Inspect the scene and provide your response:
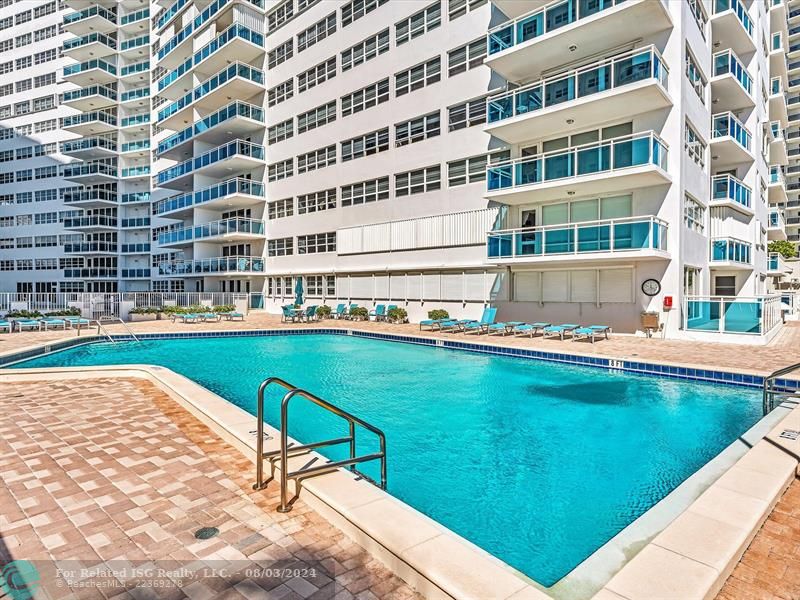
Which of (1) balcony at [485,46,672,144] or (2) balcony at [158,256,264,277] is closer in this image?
(1) balcony at [485,46,672,144]

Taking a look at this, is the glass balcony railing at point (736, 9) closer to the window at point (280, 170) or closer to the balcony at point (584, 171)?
the balcony at point (584, 171)

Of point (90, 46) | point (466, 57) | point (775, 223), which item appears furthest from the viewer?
point (90, 46)

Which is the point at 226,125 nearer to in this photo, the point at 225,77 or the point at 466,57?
the point at 225,77

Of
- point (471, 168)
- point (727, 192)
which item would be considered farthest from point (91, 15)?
point (727, 192)

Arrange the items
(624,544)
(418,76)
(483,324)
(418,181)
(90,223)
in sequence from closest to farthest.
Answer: (624,544), (483,324), (418,76), (418,181), (90,223)

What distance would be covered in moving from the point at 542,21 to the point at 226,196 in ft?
74.2

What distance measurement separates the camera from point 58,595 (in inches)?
110

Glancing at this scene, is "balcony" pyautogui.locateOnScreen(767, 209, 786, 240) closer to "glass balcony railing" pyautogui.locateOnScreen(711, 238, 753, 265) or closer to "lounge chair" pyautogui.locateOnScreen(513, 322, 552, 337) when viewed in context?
"glass balcony railing" pyautogui.locateOnScreen(711, 238, 753, 265)

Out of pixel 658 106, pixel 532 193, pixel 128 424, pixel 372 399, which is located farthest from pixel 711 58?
pixel 128 424

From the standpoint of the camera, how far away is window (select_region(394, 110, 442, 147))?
22641 millimetres

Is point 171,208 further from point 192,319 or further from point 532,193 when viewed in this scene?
point 532,193

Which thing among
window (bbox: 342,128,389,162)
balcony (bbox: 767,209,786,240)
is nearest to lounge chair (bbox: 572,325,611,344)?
window (bbox: 342,128,389,162)

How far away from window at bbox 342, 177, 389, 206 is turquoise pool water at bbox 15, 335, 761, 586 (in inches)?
527

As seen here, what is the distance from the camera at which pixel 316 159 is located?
95.5 feet
